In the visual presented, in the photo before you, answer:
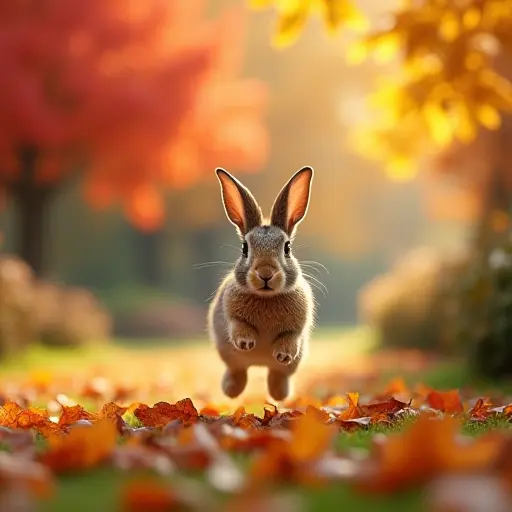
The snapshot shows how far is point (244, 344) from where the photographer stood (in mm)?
4035

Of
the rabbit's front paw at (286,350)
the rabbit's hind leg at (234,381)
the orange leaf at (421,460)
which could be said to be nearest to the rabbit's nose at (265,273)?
the rabbit's front paw at (286,350)

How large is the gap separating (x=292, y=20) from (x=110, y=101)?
37.2 feet

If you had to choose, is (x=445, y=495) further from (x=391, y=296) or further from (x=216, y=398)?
(x=391, y=296)

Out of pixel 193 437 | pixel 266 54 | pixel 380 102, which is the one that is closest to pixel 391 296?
pixel 380 102

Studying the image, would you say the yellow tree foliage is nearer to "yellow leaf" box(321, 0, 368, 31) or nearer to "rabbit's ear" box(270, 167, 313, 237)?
"yellow leaf" box(321, 0, 368, 31)

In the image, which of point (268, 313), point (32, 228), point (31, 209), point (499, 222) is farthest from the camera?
point (31, 209)

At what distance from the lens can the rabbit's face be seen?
3922 mm

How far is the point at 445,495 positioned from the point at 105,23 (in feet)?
53.7

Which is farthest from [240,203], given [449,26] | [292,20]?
[449,26]

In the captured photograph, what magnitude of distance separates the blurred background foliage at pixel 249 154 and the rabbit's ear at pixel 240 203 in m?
0.74

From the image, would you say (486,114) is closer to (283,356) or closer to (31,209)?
(283,356)

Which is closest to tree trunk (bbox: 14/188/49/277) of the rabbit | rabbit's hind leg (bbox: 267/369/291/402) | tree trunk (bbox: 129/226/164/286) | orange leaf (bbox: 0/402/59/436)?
tree trunk (bbox: 129/226/164/286)

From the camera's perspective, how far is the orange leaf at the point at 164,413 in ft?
12.3

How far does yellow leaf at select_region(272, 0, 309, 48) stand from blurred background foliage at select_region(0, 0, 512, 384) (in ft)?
0.05
